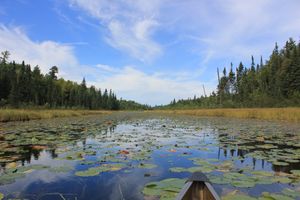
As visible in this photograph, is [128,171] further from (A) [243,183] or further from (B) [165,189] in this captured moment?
(A) [243,183]

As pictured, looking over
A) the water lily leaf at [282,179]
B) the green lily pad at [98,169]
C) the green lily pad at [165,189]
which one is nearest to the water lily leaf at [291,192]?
the water lily leaf at [282,179]

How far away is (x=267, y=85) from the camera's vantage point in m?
55.1

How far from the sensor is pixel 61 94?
6197 centimetres

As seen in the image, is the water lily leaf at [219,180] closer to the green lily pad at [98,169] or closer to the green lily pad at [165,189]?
the green lily pad at [165,189]

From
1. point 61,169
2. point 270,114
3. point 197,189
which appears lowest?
point 61,169

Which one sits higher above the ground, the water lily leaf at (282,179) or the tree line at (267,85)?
the tree line at (267,85)

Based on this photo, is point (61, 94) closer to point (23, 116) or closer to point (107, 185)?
point (23, 116)

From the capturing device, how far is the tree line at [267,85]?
3334 cm

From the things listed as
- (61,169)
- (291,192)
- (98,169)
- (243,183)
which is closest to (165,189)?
(243,183)

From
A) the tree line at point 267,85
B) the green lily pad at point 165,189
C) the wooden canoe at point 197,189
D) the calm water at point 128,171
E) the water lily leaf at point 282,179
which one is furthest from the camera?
the tree line at point 267,85

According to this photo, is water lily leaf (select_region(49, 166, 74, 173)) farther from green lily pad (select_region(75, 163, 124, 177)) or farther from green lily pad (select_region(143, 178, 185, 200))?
green lily pad (select_region(143, 178, 185, 200))

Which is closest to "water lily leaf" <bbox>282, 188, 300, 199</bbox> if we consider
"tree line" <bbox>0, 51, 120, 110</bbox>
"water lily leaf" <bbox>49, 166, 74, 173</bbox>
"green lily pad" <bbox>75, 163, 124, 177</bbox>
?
"green lily pad" <bbox>75, 163, 124, 177</bbox>

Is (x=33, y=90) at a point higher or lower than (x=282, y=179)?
higher

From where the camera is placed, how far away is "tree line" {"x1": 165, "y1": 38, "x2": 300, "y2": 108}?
3334cm
